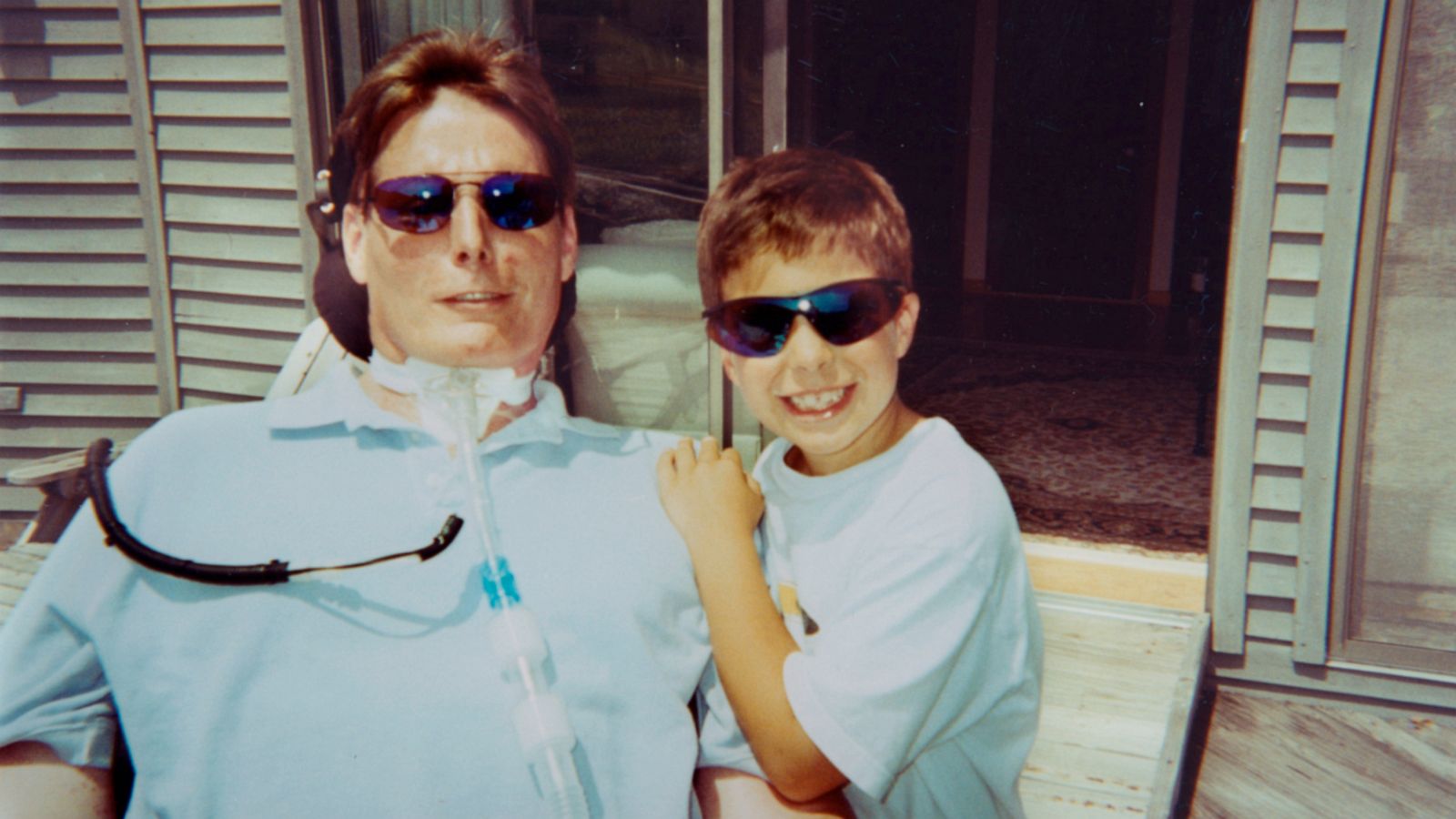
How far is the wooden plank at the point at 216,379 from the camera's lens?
3.03m

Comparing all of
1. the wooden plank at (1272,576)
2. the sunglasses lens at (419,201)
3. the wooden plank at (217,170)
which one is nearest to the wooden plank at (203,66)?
the wooden plank at (217,170)

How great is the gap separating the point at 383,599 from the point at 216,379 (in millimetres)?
2381

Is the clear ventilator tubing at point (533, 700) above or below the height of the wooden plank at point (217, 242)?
below

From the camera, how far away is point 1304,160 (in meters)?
2.54

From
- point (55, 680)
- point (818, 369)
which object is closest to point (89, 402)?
point (55, 680)

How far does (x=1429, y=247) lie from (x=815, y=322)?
86.8 inches

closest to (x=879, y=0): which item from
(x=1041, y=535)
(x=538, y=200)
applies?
(x=1041, y=535)

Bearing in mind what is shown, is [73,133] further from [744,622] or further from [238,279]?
[744,622]

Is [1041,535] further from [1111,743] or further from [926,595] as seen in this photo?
[926,595]

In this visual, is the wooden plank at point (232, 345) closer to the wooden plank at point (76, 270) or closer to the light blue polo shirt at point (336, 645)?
the wooden plank at point (76, 270)

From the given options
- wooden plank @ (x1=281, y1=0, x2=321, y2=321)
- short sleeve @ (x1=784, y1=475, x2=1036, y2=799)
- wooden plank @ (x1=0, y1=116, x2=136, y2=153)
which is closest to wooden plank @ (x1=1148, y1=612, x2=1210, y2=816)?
short sleeve @ (x1=784, y1=475, x2=1036, y2=799)

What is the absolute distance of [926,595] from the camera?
945mm

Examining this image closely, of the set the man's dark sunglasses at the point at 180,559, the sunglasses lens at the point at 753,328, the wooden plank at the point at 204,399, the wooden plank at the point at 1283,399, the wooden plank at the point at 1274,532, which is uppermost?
the sunglasses lens at the point at 753,328

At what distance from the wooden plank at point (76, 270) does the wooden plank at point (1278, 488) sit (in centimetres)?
323
